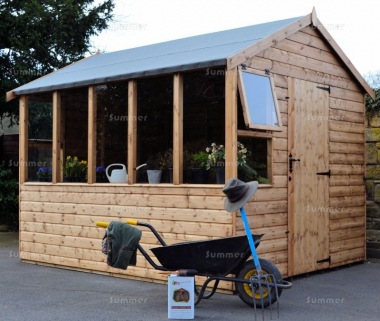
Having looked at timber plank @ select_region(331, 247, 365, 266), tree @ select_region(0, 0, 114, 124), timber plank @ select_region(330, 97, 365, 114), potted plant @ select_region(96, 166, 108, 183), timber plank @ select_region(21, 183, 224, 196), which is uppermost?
tree @ select_region(0, 0, 114, 124)

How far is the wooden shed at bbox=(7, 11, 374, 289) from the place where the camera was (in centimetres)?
757

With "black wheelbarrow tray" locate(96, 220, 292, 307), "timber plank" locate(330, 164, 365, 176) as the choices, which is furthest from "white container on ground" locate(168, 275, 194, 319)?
"timber plank" locate(330, 164, 365, 176)

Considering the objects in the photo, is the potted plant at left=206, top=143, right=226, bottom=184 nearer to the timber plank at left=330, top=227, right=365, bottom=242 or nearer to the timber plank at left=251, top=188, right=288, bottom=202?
the timber plank at left=251, top=188, right=288, bottom=202

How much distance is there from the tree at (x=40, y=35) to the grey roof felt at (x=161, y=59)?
296cm

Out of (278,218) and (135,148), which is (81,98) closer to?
(135,148)

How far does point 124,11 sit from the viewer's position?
52.5 feet

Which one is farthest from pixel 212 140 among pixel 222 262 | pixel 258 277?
pixel 258 277

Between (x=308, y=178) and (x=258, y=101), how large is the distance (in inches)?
62.6

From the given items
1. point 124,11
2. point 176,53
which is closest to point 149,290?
point 176,53

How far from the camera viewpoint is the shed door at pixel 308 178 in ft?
27.0

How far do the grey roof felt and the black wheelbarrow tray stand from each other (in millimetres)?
2157

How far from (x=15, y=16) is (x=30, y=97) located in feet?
13.5

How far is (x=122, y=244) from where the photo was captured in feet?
20.4

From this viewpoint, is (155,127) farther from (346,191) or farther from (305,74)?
(346,191)
